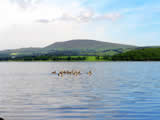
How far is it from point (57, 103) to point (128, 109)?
24.6ft

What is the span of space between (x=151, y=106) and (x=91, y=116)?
6777mm

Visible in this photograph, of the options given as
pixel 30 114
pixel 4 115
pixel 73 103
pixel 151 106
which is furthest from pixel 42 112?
pixel 151 106

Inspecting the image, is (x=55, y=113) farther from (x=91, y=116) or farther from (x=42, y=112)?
(x=91, y=116)

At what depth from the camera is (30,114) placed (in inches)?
864

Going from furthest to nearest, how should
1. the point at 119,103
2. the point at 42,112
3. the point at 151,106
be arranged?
the point at 119,103
the point at 151,106
the point at 42,112

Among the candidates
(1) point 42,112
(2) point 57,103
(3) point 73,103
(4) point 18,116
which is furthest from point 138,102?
(4) point 18,116

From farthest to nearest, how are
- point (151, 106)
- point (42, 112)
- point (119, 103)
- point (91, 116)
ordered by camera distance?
point (119, 103), point (151, 106), point (42, 112), point (91, 116)

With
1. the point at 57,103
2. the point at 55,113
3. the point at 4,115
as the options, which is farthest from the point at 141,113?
the point at 4,115

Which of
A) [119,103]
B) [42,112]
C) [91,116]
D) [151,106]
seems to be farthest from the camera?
[119,103]

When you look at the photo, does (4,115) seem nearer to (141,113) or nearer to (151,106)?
(141,113)

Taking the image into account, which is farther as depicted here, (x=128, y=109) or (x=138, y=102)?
(x=138, y=102)

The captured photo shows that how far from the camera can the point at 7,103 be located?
2759 centimetres

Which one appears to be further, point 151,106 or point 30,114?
point 151,106

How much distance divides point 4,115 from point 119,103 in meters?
11.2
